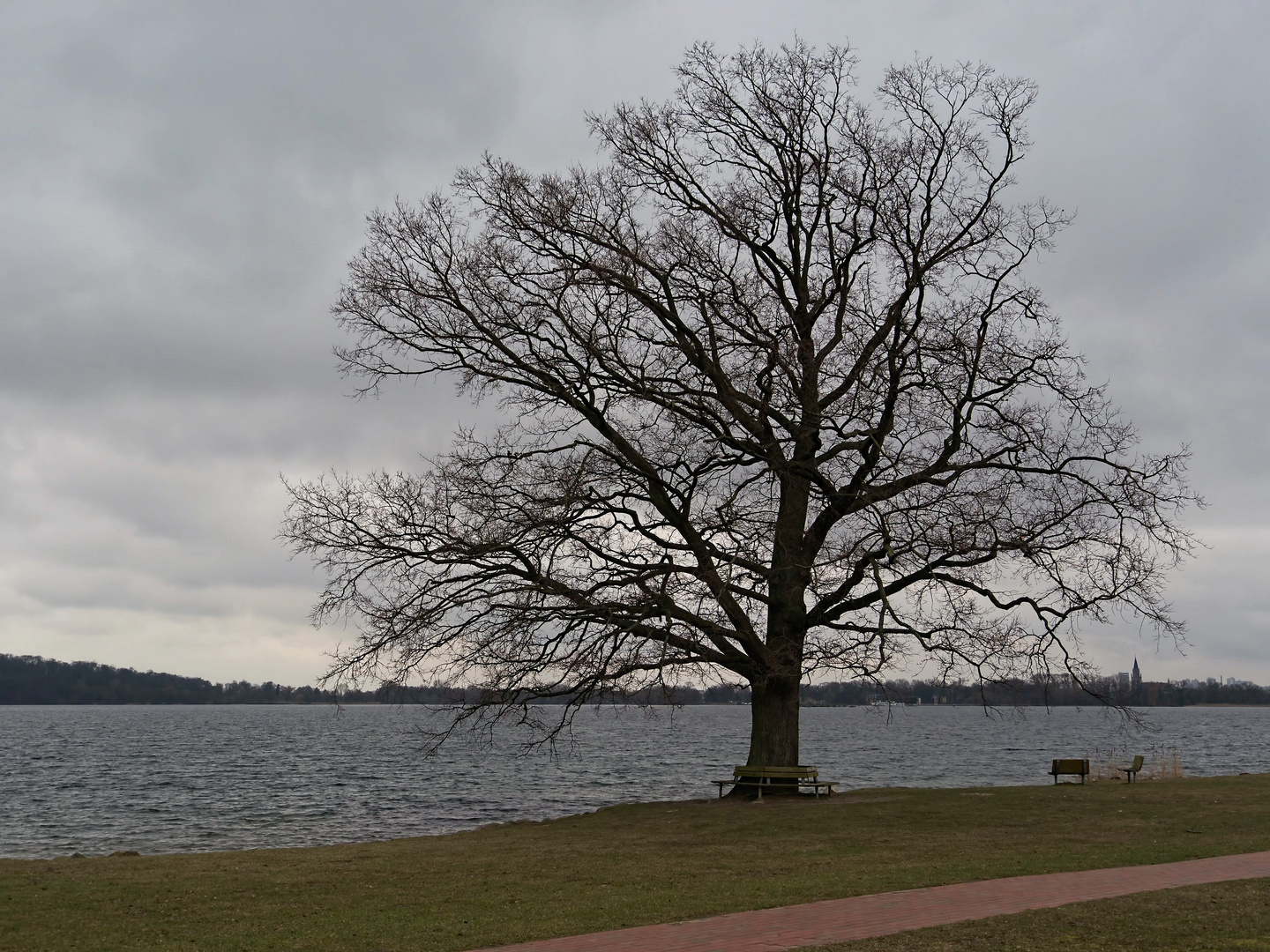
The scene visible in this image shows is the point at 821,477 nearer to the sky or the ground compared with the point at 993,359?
nearer to the ground

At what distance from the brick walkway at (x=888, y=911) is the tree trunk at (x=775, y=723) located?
33.8ft

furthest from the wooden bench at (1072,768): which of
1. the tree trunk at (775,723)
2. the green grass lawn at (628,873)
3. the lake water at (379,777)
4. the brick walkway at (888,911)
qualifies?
the brick walkway at (888,911)

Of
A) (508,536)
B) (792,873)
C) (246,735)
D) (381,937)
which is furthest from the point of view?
(246,735)

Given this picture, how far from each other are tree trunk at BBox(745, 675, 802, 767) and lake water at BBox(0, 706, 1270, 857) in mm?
2088

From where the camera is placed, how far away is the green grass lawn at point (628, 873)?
38.1 ft

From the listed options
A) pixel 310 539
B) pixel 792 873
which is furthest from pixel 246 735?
pixel 792 873

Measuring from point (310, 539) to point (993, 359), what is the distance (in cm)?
1439

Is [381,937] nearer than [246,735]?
Yes

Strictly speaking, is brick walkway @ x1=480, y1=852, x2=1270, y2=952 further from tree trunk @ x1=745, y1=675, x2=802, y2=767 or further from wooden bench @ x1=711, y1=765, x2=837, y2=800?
tree trunk @ x1=745, y1=675, x2=802, y2=767

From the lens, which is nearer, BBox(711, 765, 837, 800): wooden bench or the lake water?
BBox(711, 765, 837, 800): wooden bench

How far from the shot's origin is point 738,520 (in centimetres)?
2294

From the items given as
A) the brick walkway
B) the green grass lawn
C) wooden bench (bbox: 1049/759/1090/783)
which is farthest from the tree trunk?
wooden bench (bbox: 1049/759/1090/783)

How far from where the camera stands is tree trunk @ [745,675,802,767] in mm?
Answer: 24672

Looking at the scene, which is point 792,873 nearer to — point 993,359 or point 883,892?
point 883,892
